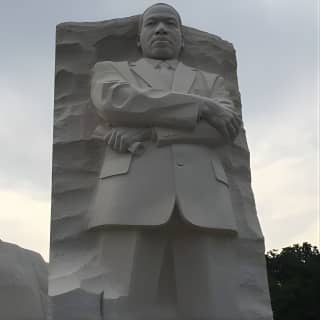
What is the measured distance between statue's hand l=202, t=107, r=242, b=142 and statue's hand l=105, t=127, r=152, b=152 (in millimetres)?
448

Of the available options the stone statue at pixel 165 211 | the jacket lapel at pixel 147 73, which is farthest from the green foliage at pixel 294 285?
the jacket lapel at pixel 147 73

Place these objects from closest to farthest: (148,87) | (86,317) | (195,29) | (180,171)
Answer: (86,317), (180,171), (148,87), (195,29)

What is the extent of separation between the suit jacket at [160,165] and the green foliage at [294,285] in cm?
1418

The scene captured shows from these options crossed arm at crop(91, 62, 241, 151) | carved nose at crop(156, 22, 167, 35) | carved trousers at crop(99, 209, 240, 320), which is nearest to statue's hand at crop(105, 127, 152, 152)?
crossed arm at crop(91, 62, 241, 151)

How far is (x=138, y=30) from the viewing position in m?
5.17

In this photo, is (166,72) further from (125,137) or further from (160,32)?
(125,137)

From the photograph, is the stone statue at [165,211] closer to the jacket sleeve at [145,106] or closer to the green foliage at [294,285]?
the jacket sleeve at [145,106]

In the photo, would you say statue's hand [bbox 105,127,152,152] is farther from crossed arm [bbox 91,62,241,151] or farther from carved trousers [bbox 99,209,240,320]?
carved trousers [bbox 99,209,240,320]

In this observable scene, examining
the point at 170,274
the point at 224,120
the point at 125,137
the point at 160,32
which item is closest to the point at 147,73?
the point at 160,32

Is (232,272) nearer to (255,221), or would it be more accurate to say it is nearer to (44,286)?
(255,221)

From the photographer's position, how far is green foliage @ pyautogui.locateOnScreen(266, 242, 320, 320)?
58.5 feet

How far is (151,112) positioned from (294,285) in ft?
49.5

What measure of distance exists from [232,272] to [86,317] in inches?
44.6

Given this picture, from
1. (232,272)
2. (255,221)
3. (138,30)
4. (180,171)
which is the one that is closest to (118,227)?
(180,171)
